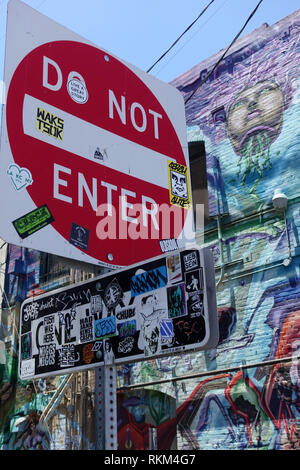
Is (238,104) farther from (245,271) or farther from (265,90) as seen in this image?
(245,271)

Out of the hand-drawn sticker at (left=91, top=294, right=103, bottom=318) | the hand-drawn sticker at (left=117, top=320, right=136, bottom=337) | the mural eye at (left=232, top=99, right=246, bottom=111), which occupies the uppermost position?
the mural eye at (left=232, top=99, right=246, bottom=111)

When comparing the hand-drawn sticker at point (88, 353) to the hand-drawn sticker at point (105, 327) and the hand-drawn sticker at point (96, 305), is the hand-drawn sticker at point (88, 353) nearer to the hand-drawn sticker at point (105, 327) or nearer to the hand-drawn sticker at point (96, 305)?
the hand-drawn sticker at point (105, 327)

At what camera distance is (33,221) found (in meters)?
3.09

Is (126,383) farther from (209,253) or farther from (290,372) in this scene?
(209,253)

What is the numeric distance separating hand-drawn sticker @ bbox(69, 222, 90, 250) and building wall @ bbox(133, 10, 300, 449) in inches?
255

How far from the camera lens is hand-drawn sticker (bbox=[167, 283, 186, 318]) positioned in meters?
2.79

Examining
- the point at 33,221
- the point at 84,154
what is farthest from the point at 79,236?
the point at 84,154

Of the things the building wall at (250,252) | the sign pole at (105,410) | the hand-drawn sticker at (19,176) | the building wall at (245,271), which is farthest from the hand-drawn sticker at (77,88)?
the building wall at (250,252)

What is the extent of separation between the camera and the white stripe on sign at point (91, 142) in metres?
3.33

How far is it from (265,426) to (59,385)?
15.7 ft

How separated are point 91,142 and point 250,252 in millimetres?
7057

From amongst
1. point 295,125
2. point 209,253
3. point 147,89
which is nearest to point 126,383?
point 295,125

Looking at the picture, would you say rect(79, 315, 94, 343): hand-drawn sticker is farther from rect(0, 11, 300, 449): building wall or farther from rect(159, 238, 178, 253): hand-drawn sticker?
rect(0, 11, 300, 449): building wall

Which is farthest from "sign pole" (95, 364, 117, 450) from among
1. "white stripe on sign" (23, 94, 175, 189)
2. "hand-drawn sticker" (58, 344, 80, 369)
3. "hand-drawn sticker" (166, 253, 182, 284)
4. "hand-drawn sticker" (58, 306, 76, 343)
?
"white stripe on sign" (23, 94, 175, 189)
